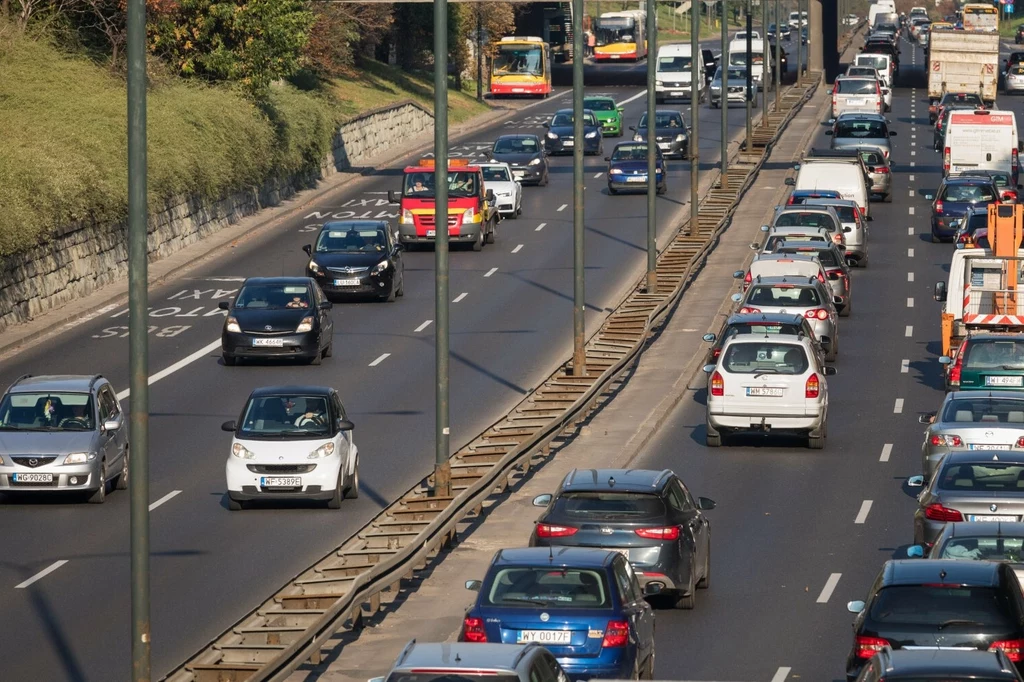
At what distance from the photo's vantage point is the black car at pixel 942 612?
1477 centimetres

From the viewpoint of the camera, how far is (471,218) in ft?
163

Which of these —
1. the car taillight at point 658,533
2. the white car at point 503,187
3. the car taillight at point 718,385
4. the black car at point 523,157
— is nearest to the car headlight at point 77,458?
the car taillight at point 658,533

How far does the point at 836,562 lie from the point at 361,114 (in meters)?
52.2

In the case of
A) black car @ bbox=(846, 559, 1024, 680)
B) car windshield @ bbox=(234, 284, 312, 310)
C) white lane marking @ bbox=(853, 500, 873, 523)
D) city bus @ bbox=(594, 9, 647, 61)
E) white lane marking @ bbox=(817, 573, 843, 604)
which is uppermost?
city bus @ bbox=(594, 9, 647, 61)

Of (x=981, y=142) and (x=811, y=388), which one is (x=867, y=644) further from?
(x=981, y=142)

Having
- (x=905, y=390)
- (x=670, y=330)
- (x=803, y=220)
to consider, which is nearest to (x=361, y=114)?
(x=803, y=220)

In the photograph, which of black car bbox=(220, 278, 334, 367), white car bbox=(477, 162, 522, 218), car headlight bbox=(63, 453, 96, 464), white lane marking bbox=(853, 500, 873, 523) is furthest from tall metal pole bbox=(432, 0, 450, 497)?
white car bbox=(477, 162, 522, 218)

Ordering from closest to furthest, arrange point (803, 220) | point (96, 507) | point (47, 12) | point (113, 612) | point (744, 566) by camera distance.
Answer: point (113, 612) < point (744, 566) < point (96, 507) < point (803, 220) < point (47, 12)

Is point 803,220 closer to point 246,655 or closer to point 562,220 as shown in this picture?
point 562,220

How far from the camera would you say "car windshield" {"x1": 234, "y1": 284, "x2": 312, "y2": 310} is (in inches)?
1401

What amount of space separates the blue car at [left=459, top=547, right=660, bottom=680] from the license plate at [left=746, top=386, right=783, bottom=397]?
1333cm

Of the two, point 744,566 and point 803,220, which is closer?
point 744,566

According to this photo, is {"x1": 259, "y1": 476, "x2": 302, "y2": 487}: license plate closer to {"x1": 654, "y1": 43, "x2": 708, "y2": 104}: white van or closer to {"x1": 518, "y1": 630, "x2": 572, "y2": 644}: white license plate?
{"x1": 518, "y1": 630, "x2": 572, "y2": 644}: white license plate

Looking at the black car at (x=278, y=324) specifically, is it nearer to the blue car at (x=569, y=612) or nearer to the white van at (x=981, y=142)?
the blue car at (x=569, y=612)
